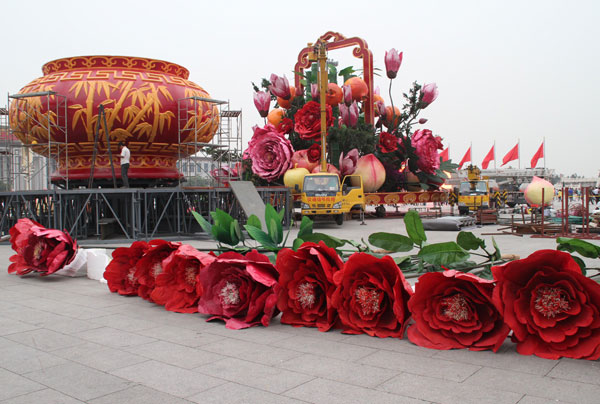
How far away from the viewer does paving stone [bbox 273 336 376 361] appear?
3631 mm

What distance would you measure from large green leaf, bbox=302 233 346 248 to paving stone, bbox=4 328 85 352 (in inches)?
78.0

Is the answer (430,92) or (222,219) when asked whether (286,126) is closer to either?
(430,92)

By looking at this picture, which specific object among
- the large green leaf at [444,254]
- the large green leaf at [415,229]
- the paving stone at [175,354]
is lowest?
the paving stone at [175,354]

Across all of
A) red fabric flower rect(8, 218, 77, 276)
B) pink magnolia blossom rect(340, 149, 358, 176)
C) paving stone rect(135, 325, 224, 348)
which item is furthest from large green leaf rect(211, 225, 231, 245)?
pink magnolia blossom rect(340, 149, 358, 176)

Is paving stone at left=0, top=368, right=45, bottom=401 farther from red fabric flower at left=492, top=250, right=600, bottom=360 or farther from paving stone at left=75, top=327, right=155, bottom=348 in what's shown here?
red fabric flower at left=492, top=250, right=600, bottom=360

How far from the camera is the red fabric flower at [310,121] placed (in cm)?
2367

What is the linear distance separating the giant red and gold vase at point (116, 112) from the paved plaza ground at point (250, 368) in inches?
448

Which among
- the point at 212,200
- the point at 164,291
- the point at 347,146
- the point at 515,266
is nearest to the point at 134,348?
the point at 164,291

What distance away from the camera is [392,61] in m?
27.1

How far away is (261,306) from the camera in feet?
14.2

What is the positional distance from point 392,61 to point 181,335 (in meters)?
24.8

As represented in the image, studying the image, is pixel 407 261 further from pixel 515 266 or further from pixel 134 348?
pixel 134 348

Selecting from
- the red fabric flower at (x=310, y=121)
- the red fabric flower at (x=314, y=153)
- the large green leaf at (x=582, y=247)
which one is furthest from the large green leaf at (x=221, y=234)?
the red fabric flower at (x=314, y=153)

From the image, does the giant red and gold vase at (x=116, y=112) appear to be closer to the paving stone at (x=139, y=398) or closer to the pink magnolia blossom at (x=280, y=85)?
the pink magnolia blossom at (x=280, y=85)
